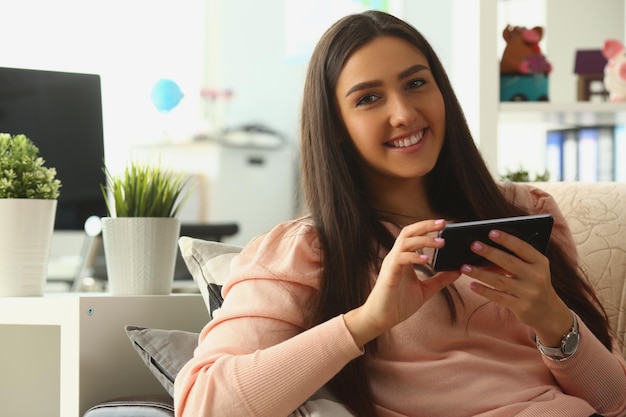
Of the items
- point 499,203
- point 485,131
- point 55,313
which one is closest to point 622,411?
point 499,203

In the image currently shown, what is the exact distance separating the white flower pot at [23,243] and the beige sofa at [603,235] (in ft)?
3.13

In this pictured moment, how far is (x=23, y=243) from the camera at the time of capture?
1617mm

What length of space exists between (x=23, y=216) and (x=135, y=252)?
0.66 ft

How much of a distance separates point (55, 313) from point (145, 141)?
449cm

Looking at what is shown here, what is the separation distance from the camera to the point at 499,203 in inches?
56.4

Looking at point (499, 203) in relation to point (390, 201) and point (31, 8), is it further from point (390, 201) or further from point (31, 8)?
point (31, 8)

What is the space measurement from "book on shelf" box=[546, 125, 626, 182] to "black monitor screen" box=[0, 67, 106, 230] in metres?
1.92

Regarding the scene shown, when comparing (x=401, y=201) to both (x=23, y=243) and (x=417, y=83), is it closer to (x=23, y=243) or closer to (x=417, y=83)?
(x=417, y=83)

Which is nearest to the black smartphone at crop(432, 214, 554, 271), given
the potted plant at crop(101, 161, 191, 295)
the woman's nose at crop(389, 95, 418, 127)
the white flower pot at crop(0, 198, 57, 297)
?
the woman's nose at crop(389, 95, 418, 127)

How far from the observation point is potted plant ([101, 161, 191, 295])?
1609mm

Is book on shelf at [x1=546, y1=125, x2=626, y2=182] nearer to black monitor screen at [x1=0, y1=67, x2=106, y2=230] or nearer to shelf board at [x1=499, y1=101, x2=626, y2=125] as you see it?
shelf board at [x1=499, y1=101, x2=626, y2=125]

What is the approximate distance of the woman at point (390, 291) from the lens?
1.13 meters

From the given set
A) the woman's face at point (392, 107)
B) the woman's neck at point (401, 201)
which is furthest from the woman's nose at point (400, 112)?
the woman's neck at point (401, 201)

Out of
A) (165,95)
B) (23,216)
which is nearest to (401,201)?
(23,216)
